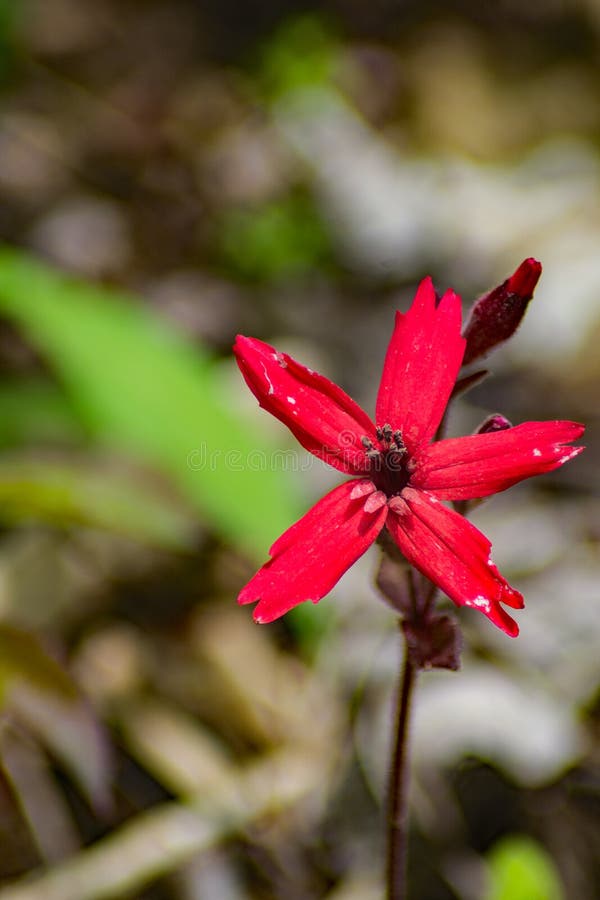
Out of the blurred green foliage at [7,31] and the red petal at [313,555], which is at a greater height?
the blurred green foliage at [7,31]

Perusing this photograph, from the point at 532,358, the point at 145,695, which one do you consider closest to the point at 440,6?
the point at 532,358

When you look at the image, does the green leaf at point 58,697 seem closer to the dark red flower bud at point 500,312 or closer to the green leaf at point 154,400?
the green leaf at point 154,400

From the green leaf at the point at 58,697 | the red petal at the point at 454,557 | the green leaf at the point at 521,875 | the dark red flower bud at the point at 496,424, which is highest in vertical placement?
the green leaf at the point at 58,697

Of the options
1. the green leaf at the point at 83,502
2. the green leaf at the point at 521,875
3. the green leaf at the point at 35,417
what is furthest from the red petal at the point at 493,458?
the green leaf at the point at 35,417

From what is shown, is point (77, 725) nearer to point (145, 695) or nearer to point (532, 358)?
point (145, 695)

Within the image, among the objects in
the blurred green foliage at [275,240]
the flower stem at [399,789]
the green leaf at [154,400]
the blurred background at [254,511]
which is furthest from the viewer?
the blurred green foliage at [275,240]

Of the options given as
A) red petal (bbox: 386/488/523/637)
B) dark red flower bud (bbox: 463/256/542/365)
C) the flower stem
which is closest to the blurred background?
the flower stem
